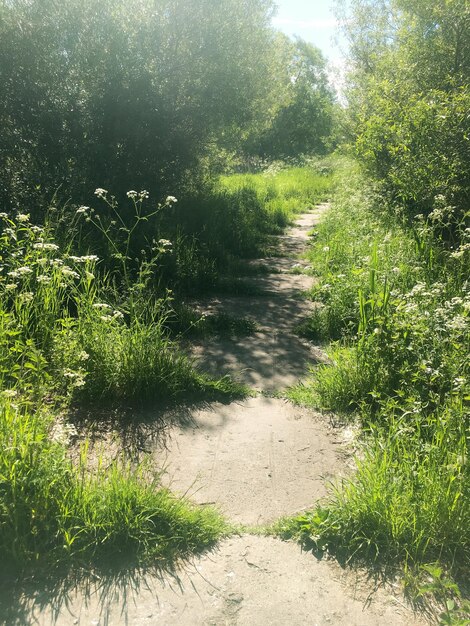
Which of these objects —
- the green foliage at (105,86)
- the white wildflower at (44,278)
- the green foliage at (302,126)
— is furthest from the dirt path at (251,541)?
the green foliage at (302,126)

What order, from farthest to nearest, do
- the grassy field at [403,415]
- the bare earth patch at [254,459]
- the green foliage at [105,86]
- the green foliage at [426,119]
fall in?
the green foliage at [105,86] < the green foliage at [426,119] < the bare earth patch at [254,459] < the grassy field at [403,415]

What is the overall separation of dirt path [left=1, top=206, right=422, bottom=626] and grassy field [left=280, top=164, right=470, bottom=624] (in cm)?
18

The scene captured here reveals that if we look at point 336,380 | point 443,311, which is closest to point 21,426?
point 336,380

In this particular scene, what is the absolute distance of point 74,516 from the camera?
8.34ft

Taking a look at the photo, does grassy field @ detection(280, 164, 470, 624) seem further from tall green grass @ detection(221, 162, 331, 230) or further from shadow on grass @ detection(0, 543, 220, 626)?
tall green grass @ detection(221, 162, 331, 230)

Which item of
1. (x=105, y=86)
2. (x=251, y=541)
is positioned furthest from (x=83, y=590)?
(x=105, y=86)

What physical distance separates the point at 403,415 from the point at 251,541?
1.22 metres

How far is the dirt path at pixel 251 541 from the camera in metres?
2.24

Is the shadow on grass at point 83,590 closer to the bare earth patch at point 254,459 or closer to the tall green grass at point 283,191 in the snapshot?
the bare earth patch at point 254,459

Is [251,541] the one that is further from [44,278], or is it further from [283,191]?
[283,191]

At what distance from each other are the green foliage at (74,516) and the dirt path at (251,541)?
146mm

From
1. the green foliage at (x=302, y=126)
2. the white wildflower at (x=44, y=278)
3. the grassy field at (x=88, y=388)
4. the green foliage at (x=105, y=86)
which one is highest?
the green foliage at (x=302, y=126)

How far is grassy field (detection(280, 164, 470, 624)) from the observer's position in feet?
8.46

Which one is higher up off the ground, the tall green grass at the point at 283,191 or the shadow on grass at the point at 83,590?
the tall green grass at the point at 283,191
